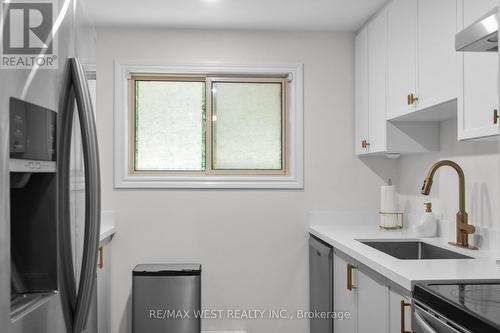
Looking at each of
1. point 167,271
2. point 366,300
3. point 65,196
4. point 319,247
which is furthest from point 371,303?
point 65,196

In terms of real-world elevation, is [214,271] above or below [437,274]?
below

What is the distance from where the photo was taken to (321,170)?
3539 millimetres

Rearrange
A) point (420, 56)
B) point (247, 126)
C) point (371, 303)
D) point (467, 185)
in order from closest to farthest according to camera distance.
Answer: point (371, 303), point (420, 56), point (467, 185), point (247, 126)

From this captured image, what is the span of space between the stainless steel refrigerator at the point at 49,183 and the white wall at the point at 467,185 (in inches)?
69.3

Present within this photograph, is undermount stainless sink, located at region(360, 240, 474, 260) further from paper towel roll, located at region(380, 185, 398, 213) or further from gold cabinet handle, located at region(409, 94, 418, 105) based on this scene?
gold cabinet handle, located at region(409, 94, 418, 105)

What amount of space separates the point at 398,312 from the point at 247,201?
178 cm

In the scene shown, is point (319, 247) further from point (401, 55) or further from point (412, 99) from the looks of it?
point (401, 55)

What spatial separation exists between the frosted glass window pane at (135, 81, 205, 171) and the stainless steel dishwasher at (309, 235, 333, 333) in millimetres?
1057

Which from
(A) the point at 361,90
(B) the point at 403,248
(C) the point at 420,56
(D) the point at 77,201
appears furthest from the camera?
(A) the point at 361,90

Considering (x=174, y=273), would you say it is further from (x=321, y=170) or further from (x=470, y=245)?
(x=470, y=245)

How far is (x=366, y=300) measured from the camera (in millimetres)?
2244

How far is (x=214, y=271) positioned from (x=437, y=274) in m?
2.03

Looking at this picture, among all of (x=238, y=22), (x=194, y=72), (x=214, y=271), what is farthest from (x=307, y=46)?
(x=214, y=271)

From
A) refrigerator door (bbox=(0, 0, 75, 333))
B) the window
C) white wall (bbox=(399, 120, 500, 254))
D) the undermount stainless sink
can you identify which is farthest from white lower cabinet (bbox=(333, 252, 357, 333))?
refrigerator door (bbox=(0, 0, 75, 333))
